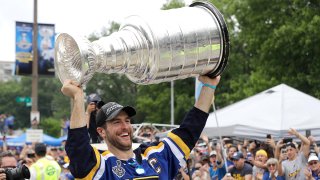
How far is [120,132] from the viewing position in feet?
16.4

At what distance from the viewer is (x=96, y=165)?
476 cm

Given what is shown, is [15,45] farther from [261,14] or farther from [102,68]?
[102,68]

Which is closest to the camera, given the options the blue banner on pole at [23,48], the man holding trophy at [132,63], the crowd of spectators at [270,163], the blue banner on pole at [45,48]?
the man holding trophy at [132,63]

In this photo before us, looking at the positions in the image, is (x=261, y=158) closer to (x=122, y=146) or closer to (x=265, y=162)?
(x=265, y=162)

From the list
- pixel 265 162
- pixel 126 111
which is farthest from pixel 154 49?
pixel 265 162

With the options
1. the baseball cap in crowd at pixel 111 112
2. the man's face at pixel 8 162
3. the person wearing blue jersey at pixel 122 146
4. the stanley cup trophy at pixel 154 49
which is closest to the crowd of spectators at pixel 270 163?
the man's face at pixel 8 162

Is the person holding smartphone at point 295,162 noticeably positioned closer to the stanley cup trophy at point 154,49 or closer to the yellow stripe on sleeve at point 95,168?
the stanley cup trophy at point 154,49

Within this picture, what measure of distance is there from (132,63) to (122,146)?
2.54ft

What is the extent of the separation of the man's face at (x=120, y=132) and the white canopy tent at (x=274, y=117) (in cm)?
890

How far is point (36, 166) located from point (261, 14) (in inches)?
878

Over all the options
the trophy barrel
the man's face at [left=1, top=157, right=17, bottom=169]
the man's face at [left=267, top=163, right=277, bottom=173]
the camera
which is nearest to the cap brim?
the trophy barrel

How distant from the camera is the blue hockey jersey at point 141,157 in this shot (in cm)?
462

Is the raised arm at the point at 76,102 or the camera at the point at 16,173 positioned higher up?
the raised arm at the point at 76,102

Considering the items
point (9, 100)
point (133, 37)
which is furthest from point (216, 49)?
point (9, 100)
